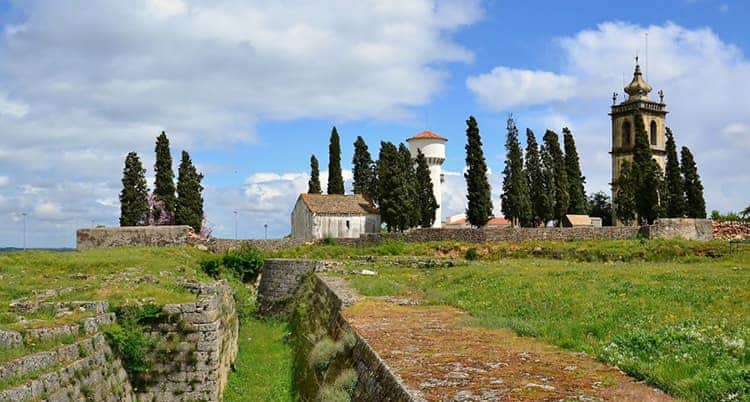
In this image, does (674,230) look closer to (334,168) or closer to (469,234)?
(469,234)

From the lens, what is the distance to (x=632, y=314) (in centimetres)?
1201

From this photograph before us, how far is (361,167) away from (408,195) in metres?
14.8

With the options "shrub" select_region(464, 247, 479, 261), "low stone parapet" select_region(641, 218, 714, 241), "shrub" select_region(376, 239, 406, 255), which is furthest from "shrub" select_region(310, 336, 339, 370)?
"low stone parapet" select_region(641, 218, 714, 241)

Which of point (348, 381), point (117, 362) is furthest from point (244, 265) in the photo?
point (348, 381)

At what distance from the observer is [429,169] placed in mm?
65625

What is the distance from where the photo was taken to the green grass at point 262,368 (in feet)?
57.7

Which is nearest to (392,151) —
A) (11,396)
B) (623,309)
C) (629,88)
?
(629,88)

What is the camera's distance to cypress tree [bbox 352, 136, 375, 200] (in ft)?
228

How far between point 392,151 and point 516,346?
154 feet

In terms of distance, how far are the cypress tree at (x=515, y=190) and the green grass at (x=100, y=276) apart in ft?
83.2

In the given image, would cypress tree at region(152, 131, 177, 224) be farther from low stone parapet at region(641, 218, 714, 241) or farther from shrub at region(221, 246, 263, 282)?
low stone parapet at region(641, 218, 714, 241)

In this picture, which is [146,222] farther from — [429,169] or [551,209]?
[551,209]

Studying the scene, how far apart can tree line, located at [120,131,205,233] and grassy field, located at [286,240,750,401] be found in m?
31.3

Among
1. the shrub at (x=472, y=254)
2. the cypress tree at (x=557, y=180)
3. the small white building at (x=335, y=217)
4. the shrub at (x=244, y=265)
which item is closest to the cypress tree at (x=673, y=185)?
the cypress tree at (x=557, y=180)
